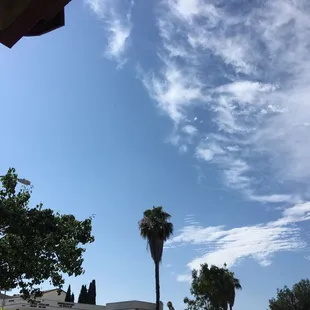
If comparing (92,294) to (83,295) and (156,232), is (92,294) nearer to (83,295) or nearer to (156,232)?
(83,295)

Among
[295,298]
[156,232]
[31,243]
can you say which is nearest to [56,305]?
[156,232]

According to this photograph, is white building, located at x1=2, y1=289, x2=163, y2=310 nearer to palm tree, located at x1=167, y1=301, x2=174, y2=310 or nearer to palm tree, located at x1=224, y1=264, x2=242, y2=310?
palm tree, located at x1=224, y1=264, x2=242, y2=310

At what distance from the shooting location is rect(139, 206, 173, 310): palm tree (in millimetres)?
35906

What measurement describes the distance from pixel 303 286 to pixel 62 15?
219 ft

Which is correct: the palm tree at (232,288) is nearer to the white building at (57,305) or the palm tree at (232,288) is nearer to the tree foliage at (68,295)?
Result: the white building at (57,305)

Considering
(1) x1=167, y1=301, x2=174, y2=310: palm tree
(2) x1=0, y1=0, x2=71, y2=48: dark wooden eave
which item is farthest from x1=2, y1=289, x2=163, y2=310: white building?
(2) x1=0, y1=0, x2=71, y2=48: dark wooden eave

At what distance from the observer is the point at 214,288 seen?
158 feet

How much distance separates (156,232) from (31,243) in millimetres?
19277

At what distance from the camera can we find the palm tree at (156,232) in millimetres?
35906

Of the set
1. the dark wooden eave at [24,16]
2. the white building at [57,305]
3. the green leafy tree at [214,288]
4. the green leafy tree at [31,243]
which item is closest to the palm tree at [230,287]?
the green leafy tree at [214,288]

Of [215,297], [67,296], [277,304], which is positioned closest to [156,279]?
[215,297]

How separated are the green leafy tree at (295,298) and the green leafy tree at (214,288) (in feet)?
55.0

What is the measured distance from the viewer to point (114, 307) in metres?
43.5

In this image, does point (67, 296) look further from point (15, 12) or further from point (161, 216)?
point (15, 12)
